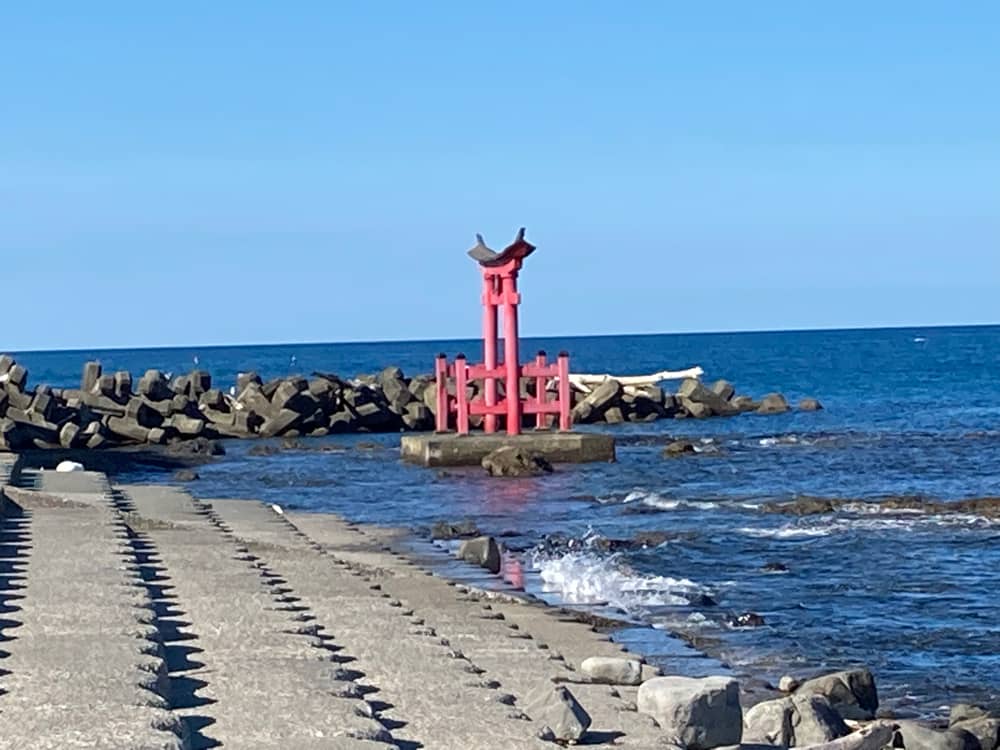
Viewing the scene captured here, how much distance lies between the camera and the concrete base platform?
27078mm

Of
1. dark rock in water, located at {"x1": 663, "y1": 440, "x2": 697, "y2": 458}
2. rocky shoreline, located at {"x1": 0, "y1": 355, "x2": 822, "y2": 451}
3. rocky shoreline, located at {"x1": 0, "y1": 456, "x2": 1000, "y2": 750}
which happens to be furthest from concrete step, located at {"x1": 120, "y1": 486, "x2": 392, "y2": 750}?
rocky shoreline, located at {"x1": 0, "y1": 355, "x2": 822, "y2": 451}

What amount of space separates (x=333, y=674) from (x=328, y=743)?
1360mm

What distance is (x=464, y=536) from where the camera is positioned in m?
17.4

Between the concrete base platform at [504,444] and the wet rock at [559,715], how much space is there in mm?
19835

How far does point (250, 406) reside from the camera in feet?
124

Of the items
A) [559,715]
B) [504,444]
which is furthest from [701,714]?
[504,444]

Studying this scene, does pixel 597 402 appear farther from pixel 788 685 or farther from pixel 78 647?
pixel 78 647

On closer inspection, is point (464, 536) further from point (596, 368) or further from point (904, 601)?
point (596, 368)

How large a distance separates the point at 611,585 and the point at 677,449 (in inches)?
645

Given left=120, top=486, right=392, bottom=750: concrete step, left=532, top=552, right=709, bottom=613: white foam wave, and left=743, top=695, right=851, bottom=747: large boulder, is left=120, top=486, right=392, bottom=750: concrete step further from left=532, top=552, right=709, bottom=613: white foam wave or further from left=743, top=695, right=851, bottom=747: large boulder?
left=532, top=552, right=709, bottom=613: white foam wave

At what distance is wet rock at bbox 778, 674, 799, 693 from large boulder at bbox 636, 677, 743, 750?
2.36m

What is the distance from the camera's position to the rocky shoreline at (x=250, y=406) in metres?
34.1

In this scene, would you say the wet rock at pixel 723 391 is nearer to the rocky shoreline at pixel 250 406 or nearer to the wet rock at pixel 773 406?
the wet rock at pixel 773 406

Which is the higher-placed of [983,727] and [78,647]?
[78,647]
